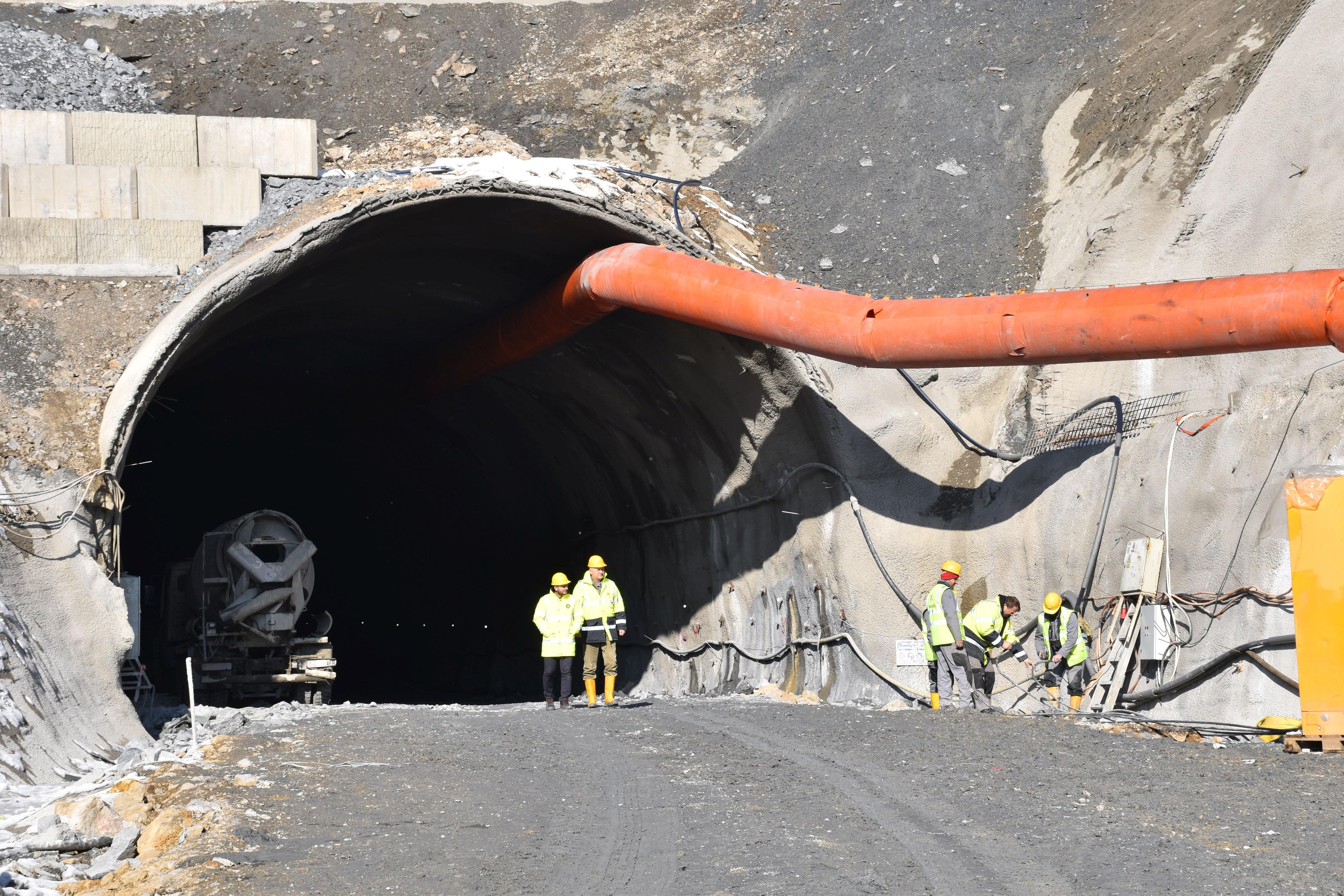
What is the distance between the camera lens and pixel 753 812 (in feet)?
23.5

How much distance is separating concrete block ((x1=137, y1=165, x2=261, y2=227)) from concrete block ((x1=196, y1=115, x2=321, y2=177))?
0.30 m

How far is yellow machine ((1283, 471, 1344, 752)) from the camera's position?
8.62 m

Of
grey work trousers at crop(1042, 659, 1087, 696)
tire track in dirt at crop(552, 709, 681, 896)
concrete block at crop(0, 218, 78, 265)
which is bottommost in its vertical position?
tire track in dirt at crop(552, 709, 681, 896)

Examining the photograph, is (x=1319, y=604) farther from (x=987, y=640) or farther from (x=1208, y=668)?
(x=987, y=640)

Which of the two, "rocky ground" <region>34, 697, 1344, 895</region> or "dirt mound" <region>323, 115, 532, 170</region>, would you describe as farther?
"dirt mound" <region>323, 115, 532, 170</region>

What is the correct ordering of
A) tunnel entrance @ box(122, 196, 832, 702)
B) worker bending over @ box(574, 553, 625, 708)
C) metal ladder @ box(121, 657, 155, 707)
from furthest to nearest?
tunnel entrance @ box(122, 196, 832, 702)
worker bending over @ box(574, 553, 625, 708)
metal ladder @ box(121, 657, 155, 707)

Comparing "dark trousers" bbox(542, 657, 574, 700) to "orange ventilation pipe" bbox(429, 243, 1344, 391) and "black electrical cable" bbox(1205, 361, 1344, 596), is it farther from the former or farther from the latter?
"black electrical cable" bbox(1205, 361, 1344, 596)

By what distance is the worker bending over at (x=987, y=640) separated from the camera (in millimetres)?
11820

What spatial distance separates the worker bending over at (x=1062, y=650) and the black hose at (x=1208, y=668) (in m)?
0.54

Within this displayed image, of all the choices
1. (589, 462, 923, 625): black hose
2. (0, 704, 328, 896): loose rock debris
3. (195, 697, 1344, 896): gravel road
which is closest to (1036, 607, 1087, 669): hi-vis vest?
(195, 697, 1344, 896): gravel road

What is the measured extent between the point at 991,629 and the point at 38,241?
9.42 meters

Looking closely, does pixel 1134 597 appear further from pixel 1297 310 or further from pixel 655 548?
pixel 655 548

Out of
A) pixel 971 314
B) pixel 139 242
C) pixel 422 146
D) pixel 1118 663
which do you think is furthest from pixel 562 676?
pixel 422 146

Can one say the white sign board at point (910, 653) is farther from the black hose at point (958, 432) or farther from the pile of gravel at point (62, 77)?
the pile of gravel at point (62, 77)
